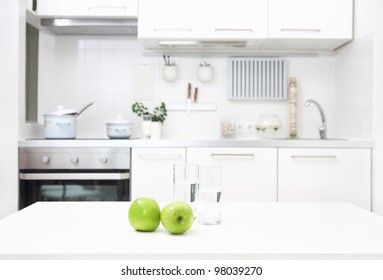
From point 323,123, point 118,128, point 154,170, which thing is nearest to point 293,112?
point 323,123

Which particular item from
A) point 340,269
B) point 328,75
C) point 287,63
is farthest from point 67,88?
point 340,269

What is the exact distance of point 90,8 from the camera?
3.08 metres

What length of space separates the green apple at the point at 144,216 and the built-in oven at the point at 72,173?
1779 mm

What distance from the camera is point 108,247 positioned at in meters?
0.93

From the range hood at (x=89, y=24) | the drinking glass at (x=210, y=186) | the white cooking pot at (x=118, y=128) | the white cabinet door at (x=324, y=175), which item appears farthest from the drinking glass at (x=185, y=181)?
the range hood at (x=89, y=24)

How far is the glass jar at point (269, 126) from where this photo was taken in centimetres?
326

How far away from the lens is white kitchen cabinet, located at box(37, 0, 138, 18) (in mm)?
3070

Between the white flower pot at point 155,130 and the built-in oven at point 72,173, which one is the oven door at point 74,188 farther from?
the white flower pot at point 155,130

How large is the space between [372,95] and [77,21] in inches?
79.3

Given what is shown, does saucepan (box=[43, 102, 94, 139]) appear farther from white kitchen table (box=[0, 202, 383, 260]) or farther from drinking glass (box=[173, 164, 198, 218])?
drinking glass (box=[173, 164, 198, 218])

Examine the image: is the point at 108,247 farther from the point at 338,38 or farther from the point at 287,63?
the point at 287,63

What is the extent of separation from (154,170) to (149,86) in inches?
34.8

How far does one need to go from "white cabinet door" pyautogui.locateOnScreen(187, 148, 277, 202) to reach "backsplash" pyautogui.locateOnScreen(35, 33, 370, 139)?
647 mm

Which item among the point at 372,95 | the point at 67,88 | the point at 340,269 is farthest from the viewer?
the point at 67,88
